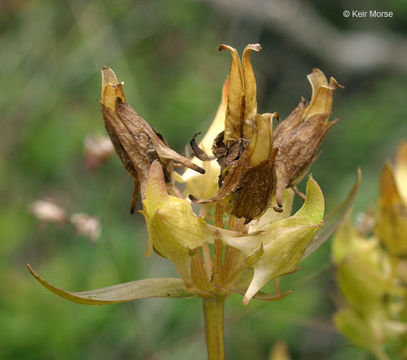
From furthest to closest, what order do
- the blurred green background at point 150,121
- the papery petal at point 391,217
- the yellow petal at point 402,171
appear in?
the blurred green background at point 150,121 → the yellow petal at point 402,171 → the papery petal at point 391,217

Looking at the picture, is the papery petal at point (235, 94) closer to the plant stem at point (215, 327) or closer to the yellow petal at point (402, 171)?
the plant stem at point (215, 327)

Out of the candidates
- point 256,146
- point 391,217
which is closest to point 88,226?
point 391,217

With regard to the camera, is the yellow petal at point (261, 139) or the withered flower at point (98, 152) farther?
the withered flower at point (98, 152)

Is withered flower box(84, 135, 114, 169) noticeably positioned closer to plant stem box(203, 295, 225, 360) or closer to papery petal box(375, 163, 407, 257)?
papery petal box(375, 163, 407, 257)

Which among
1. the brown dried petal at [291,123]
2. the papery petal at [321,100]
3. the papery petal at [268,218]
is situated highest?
the papery petal at [321,100]

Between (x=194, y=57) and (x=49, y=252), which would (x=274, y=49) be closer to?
(x=194, y=57)

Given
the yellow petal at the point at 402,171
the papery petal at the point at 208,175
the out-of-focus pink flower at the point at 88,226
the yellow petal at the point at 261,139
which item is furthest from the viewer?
the out-of-focus pink flower at the point at 88,226

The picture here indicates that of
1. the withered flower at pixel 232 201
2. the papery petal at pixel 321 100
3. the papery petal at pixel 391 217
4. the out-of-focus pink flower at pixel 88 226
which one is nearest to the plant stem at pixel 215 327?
the withered flower at pixel 232 201

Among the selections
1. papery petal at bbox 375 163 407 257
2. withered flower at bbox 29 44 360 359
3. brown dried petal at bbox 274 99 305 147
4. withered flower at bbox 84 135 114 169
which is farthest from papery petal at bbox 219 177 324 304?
withered flower at bbox 84 135 114 169
